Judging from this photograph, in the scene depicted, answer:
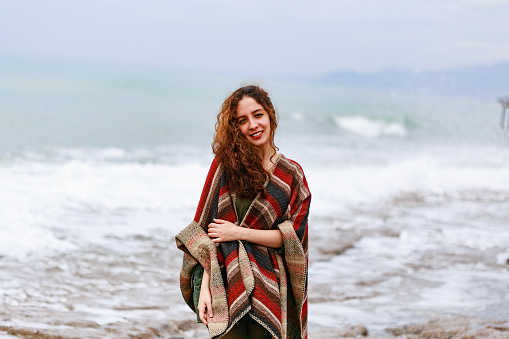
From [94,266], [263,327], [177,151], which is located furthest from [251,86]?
[177,151]

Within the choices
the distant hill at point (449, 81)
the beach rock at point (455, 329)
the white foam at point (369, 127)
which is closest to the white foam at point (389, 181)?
the beach rock at point (455, 329)

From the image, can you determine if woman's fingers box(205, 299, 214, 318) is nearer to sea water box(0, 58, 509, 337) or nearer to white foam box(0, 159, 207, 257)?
sea water box(0, 58, 509, 337)

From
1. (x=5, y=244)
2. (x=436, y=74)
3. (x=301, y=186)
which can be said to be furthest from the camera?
(x=436, y=74)

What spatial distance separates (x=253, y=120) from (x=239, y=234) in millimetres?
516

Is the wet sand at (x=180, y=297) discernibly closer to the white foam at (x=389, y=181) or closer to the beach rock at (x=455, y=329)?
the beach rock at (x=455, y=329)

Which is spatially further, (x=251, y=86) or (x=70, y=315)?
(x=70, y=315)

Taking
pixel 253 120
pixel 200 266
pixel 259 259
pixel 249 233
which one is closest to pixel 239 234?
pixel 249 233

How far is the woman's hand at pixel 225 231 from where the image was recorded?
2518mm

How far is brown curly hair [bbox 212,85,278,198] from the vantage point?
255 cm

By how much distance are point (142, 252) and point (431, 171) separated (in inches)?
404

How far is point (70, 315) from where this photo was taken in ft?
14.6

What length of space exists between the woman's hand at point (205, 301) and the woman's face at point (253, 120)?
640mm

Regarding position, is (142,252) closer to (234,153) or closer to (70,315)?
(70,315)

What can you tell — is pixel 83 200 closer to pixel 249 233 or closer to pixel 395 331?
pixel 395 331
